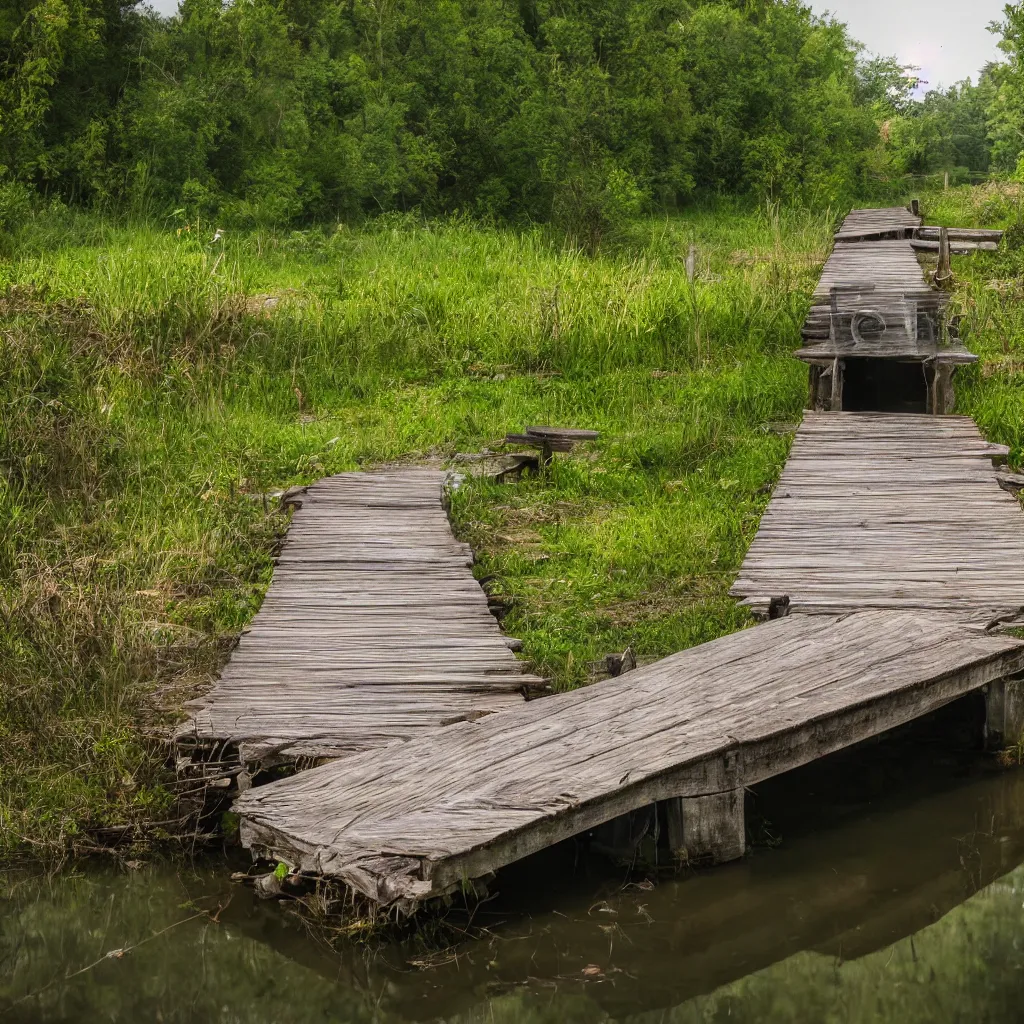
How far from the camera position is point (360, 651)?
20.4 feet

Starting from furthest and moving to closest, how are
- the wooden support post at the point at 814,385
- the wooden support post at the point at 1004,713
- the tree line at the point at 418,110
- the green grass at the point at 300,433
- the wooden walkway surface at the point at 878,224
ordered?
the wooden walkway surface at the point at 878,224 → the tree line at the point at 418,110 → the wooden support post at the point at 814,385 → the green grass at the point at 300,433 → the wooden support post at the point at 1004,713

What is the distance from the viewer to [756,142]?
845 inches

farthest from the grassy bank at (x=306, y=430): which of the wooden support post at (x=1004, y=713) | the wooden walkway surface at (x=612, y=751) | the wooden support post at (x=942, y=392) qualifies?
the wooden support post at (x=1004, y=713)

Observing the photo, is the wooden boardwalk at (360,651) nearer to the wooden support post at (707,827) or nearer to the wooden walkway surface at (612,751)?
the wooden walkway surface at (612,751)

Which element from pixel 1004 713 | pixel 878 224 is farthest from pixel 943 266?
pixel 1004 713

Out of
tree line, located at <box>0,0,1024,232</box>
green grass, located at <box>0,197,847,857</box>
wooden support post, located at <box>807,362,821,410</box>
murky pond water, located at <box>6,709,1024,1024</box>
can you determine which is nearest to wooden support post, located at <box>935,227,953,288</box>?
green grass, located at <box>0,197,847,857</box>

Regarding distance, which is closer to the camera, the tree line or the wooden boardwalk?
the wooden boardwalk

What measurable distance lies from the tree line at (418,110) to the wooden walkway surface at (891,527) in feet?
25.8

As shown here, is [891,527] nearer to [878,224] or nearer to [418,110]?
[878,224]

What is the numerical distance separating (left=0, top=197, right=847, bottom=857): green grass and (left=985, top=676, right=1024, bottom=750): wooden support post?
1.50m

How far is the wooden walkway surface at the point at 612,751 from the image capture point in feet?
14.6

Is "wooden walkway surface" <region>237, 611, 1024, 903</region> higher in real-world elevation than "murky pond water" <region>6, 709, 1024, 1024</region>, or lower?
higher

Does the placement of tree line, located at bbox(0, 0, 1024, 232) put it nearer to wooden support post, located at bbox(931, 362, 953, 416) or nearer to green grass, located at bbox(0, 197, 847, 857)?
green grass, located at bbox(0, 197, 847, 857)

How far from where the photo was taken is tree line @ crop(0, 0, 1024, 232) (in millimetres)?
16188
